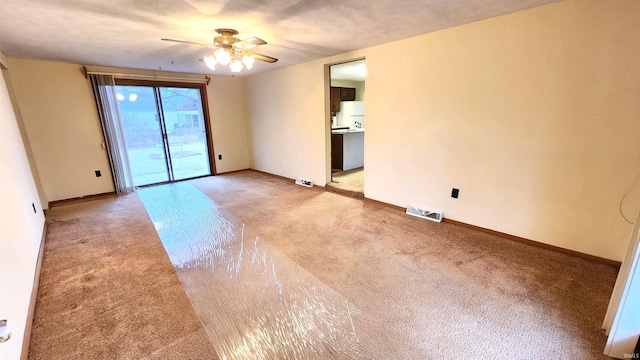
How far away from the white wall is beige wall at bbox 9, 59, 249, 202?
1.16 meters

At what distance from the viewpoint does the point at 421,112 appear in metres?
3.24

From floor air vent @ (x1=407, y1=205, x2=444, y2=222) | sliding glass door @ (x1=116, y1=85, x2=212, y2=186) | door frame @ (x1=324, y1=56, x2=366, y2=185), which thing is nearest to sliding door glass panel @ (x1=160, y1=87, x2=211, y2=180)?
sliding glass door @ (x1=116, y1=85, x2=212, y2=186)

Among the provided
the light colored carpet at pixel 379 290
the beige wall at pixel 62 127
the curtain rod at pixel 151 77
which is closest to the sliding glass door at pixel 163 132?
the curtain rod at pixel 151 77

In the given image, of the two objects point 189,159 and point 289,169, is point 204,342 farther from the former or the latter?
point 189,159

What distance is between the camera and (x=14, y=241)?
77.4 inches

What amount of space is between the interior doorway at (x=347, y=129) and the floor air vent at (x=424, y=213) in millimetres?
901

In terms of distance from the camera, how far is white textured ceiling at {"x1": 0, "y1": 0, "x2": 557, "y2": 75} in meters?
2.10

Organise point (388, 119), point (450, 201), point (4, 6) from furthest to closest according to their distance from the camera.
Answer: point (388, 119), point (450, 201), point (4, 6)

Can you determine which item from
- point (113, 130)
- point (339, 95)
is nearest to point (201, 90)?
point (113, 130)

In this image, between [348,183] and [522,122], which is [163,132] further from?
[522,122]

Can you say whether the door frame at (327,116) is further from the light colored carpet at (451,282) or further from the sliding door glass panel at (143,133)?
the sliding door glass panel at (143,133)

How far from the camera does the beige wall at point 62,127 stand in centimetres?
395

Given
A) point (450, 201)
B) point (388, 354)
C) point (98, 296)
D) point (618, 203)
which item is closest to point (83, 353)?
point (98, 296)

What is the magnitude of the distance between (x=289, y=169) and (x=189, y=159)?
242cm
